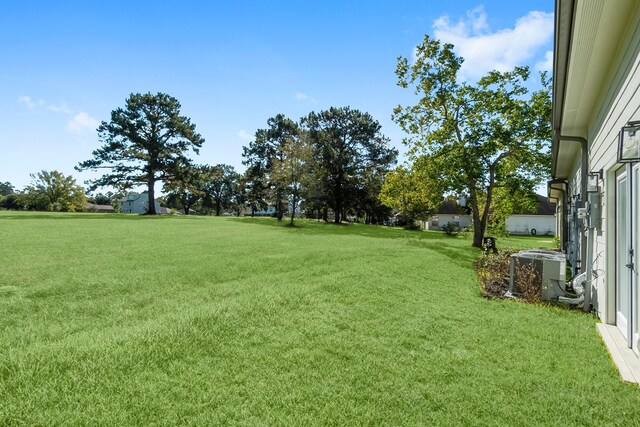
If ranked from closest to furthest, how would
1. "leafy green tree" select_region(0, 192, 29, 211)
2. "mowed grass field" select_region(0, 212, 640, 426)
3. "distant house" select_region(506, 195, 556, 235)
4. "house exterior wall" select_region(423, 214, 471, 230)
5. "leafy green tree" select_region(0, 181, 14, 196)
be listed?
"mowed grass field" select_region(0, 212, 640, 426) < "distant house" select_region(506, 195, 556, 235) < "house exterior wall" select_region(423, 214, 471, 230) < "leafy green tree" select_region(0, 192, 29, 211) < "leafy green tree" select_region(0, 181, 14, 196)

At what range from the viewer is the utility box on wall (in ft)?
21.0

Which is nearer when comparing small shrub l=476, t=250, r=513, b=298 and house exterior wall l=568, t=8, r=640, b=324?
house exterior wall l=568, t=8, r=640, b=324

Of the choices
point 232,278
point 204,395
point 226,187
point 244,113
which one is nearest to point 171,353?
point 204,395

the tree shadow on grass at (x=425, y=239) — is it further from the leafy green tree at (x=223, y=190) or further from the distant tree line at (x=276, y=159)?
the leafy green tree at (x=223, y=190)

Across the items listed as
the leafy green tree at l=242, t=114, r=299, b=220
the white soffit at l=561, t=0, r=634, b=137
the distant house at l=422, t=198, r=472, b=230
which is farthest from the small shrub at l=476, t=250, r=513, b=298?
the distant house at l=422, t=198, r=472, b=230

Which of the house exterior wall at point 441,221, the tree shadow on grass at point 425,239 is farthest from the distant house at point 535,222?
the tree shadow on grass at point 425,239

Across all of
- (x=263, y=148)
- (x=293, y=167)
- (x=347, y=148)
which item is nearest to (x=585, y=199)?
(x=293, y=167)

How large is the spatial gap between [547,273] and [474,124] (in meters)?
11.8

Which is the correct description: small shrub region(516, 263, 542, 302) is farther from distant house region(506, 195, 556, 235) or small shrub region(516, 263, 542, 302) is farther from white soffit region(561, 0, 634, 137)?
distant house region(506, 195, 556, 235)

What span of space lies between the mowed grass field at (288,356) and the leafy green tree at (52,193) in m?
55.2

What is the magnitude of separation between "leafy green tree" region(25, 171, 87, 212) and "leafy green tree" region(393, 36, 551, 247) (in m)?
53.7

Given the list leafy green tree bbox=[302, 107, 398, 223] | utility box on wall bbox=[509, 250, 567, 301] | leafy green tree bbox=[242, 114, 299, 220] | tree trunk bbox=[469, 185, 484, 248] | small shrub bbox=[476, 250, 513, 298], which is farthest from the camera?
leafy green tree bbox=[302, 107, 398, 223]

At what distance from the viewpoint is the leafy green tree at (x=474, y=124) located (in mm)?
15906

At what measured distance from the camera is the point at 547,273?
21.4ft
